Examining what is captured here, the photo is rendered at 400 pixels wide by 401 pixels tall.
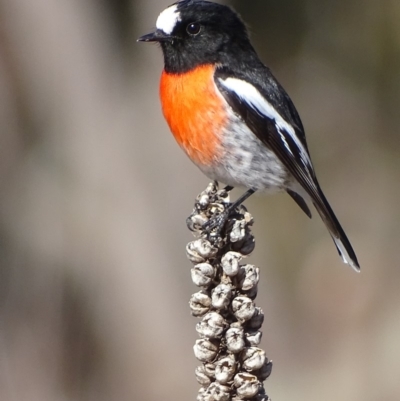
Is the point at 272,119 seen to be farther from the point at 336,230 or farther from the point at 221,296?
the point at 221,296

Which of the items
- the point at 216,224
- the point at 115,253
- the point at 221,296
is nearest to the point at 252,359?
the point at 221,296

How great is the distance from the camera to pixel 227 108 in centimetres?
301

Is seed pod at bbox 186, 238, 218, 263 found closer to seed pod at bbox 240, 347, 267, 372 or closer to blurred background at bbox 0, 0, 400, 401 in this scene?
seed pod at bbox 240, 347, 267, 372

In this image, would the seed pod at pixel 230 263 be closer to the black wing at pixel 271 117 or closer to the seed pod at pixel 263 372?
the seed pod at pixel 263 372

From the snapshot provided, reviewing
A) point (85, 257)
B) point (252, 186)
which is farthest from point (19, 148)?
point (252, 186)

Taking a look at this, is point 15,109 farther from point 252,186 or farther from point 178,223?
point 252,186

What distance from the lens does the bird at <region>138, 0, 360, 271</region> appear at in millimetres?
2994

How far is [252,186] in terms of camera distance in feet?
10.2

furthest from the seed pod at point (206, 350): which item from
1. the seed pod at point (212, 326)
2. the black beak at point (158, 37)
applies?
the black beak at point (158, 37)

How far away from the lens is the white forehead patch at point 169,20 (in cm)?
311

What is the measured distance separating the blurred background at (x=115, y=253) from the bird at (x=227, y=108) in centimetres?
180

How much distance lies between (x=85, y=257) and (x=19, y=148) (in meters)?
0.90

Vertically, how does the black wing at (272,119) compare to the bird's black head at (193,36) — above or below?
below

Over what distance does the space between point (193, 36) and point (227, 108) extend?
1.29 ft
